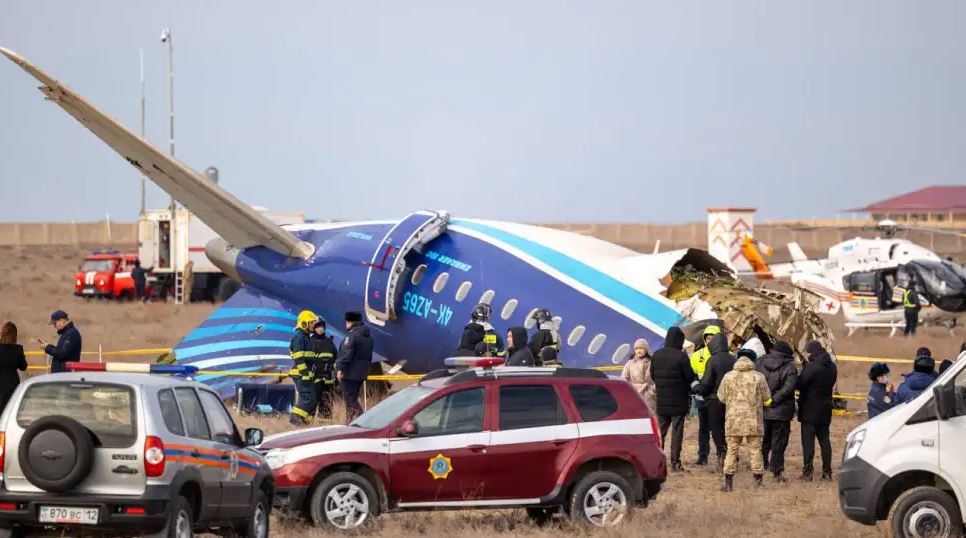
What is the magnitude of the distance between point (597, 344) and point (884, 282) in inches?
869

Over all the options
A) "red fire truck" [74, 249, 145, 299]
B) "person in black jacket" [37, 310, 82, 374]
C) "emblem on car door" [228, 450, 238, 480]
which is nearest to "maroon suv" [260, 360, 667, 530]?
"emblem on car door" [228, 450, 238, 480]

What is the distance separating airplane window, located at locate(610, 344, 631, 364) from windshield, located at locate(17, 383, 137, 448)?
11.2 meters

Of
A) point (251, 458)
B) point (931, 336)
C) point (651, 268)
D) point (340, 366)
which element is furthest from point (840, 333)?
point (251, 458)

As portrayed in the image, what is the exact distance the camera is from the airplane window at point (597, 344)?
2162cm

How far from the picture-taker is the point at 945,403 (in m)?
12.6

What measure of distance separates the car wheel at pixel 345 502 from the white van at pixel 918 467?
172 inches

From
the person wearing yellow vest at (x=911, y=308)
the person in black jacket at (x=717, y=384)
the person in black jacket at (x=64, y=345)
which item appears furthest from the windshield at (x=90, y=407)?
the person wearing yellow vest at (x=911, y=308)

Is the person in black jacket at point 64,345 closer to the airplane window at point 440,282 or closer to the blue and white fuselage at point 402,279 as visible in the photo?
the blue and white fuselage at point 402,279

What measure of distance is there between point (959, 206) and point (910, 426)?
154 m

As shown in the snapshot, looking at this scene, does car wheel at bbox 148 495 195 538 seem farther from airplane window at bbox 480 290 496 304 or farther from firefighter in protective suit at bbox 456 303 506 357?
airplane window at bbox 480 290 496 304

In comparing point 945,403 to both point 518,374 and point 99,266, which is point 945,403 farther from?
point 99,266

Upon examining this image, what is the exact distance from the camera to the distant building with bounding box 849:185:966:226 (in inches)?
6102

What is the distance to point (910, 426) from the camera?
1294cm

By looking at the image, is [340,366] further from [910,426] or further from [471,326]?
[910,426]
